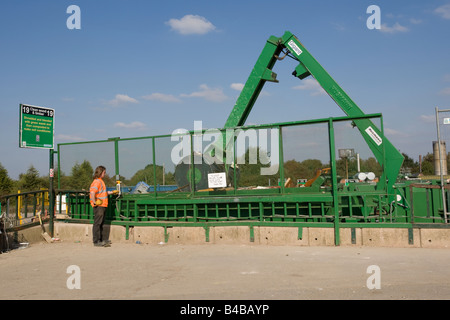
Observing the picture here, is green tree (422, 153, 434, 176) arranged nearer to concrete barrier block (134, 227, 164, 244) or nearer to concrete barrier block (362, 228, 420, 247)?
concrete barrier block (362, 228, 420, 247)

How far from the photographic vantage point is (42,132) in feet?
34.5

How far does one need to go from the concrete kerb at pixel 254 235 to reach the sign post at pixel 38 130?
773 millimetres

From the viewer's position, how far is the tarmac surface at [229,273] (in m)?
5.27

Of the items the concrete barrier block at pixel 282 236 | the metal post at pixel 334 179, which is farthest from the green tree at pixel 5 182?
the metal post at pixel 334 179

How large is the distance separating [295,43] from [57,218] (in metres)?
8.27

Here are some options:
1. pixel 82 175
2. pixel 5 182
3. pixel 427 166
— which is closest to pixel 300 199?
A: pixel 82 175

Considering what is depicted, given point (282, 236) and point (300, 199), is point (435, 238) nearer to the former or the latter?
point (300, 199)

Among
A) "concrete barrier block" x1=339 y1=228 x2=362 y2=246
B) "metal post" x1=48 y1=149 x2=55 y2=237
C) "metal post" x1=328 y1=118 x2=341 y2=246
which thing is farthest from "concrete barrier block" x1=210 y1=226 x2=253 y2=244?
"metal post" x1=48 y1=149 x2=55 y2=237

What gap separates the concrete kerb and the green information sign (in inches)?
90.5

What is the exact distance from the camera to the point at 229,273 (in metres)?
6.41

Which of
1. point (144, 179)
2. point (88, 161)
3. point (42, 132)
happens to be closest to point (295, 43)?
point (144, 179)

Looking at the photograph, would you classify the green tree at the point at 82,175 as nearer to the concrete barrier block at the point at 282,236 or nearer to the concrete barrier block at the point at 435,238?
the concrete barrier block at the point at 282,236

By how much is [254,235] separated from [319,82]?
4165mm
